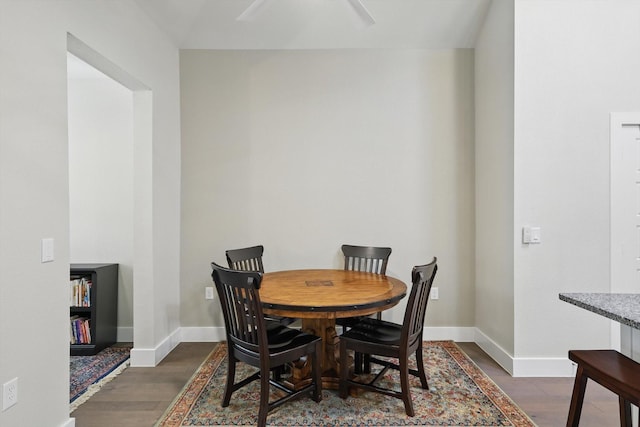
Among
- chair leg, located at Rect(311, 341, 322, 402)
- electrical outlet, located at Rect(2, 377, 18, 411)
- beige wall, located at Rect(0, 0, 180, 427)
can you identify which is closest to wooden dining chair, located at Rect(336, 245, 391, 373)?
chair leg, located at Rect(311, 341, 322, 402)

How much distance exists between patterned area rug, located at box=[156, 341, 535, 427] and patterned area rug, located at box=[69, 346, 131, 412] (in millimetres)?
676

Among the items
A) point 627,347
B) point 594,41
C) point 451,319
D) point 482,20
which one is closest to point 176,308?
point 451,319

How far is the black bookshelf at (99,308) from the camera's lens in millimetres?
3369

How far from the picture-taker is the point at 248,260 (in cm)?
327

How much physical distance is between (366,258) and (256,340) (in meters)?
1.48

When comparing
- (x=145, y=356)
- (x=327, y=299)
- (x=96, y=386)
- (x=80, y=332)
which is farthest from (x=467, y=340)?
(x=80, y=332)

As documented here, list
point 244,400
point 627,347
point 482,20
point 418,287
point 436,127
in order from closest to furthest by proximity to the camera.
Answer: point 627,347, point 418,287, point 244,400, point 482,20, point 436,127

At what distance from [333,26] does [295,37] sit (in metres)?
0.38

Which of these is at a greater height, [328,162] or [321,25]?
[321,25]

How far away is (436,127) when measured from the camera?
12.1 ft

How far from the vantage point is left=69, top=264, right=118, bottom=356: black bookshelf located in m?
3.37

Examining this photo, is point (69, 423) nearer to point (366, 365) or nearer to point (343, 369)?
point (343, 369)

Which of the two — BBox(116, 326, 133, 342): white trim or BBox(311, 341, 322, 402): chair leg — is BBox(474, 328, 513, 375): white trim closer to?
BBox(311, 341, 322, 402): chair leg

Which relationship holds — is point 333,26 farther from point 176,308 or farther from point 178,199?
point 176,308
